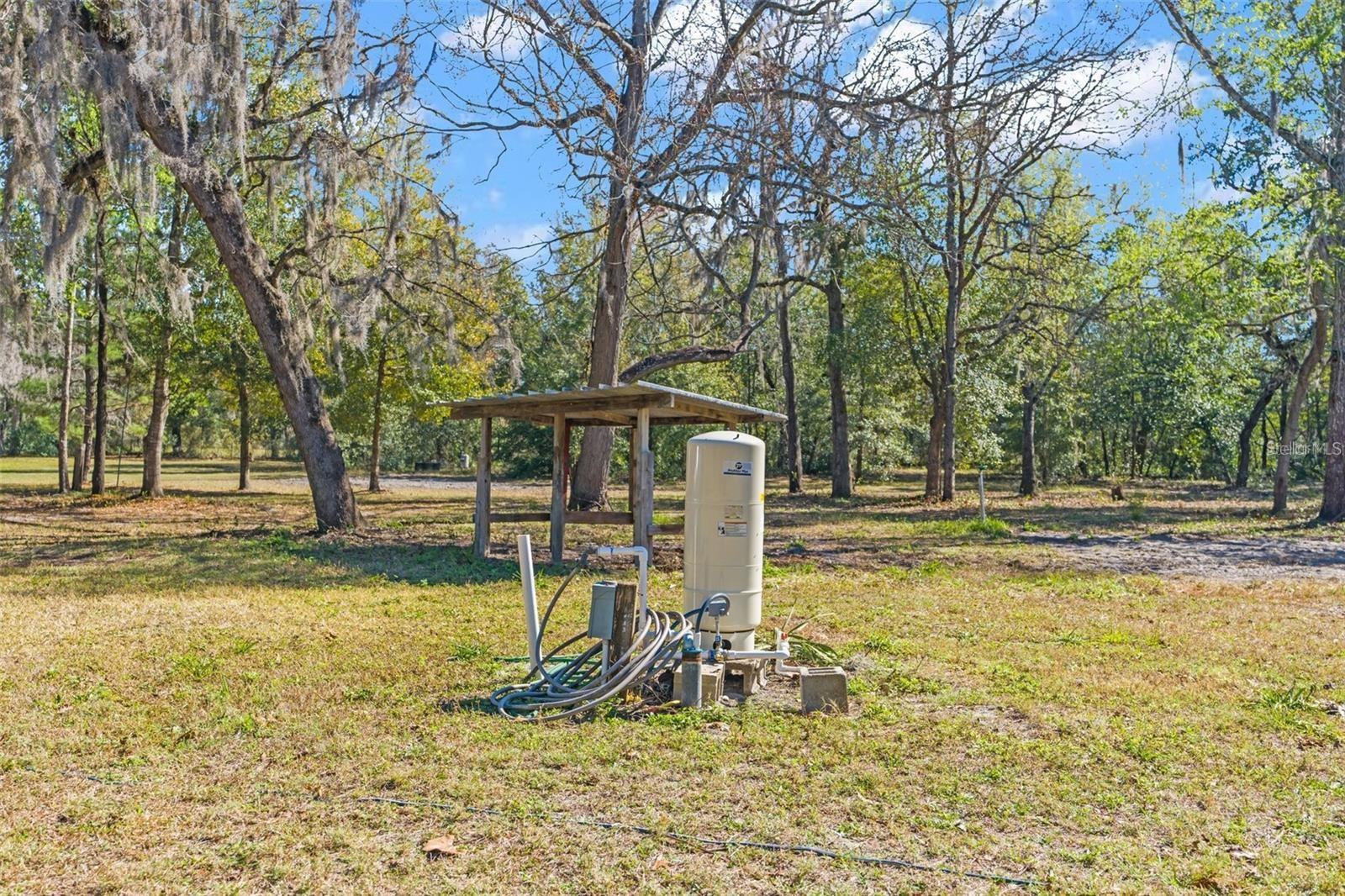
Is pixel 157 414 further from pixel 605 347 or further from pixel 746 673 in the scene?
pixel 746 673

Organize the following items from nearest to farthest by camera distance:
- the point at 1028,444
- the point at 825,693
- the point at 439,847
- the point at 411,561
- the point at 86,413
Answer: the point at 439,847 → the point at 825,693 → the point at 411,561 → the point at 86,413 → the point at 1028,444

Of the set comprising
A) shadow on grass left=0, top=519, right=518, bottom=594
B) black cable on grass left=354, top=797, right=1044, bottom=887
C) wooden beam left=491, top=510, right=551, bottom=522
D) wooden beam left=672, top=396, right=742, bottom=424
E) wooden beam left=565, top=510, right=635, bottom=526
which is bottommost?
black cable on grass left=354, top=797, right=1044, bottom=887

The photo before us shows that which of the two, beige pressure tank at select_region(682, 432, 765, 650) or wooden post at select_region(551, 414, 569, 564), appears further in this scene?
wooden post at select_region(551, 414, 569, 564)

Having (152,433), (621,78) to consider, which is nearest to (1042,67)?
(621,78)

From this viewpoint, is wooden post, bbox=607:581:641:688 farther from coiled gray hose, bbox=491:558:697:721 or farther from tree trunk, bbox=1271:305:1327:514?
tree trunk, bbox=1271:305:1327:514

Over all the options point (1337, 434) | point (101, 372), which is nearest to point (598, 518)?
point (101, 372)

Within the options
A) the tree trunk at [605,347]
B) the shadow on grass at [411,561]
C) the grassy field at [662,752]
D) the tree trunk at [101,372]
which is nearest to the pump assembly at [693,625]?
the grassy field at [662,752]

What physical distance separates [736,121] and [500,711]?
668 centimetres

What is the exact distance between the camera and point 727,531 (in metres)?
5.68

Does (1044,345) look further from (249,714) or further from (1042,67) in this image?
(249,714)

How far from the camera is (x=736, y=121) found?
974 centimetres

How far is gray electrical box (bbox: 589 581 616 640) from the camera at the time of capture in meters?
5.18

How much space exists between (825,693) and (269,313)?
1049cm

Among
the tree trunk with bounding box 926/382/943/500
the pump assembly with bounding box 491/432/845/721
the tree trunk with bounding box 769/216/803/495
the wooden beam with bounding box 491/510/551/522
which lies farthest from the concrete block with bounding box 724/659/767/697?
the tree trunk with bounding box 926/382/943/500
